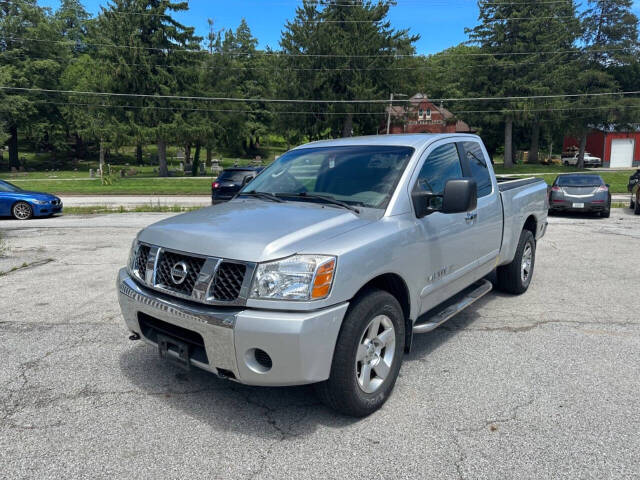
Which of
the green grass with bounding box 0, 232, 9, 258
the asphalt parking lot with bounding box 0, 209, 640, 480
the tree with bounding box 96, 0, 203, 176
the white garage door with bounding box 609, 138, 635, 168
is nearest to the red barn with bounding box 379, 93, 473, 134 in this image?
the white garage door with bounding box 609, 138, 635, 168

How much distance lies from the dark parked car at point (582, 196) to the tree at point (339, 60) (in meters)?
33.1

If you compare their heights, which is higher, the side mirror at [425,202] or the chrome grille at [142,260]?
the side mirror at [425,202]

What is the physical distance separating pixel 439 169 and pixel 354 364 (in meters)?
2.04

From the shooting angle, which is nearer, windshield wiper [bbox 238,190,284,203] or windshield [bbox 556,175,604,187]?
windshield wiper [bbox 238,190,284,203]

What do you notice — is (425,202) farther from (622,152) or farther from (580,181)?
(622,152)

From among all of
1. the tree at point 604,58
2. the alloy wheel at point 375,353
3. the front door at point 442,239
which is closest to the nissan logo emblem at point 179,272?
the alloy wheel at point 375,353

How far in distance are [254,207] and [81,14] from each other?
87.5 meters

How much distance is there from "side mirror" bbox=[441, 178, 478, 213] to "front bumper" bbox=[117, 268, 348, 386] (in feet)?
3.95

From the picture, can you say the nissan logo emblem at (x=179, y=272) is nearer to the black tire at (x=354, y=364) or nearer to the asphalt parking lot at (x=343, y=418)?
the asphalt parking lot at (x=343, y=418)

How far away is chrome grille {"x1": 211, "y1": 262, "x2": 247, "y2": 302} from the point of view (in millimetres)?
2793

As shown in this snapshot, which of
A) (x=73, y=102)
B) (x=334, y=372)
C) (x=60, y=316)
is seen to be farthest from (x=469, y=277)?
(x=73, y=102)

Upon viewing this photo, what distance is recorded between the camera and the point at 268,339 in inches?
105

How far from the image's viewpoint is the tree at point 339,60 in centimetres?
4634

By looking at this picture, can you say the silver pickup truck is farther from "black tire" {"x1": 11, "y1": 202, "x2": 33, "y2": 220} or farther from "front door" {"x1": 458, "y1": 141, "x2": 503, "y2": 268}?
"black tire" {"x1": 11, "y1": 202, "x2": 33, "y2": 220}
